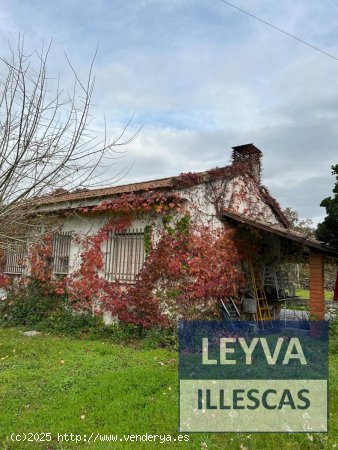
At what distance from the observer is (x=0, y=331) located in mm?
9742

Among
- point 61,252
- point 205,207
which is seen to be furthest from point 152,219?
point 61,252

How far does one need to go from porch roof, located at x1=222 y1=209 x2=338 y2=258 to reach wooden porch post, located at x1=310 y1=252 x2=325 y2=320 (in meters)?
0.34

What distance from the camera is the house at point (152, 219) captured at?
895 centimetres

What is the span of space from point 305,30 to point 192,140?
4489 millimetres

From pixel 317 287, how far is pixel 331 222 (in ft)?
15.4

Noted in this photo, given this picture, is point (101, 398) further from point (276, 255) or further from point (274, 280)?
point (276, 255)

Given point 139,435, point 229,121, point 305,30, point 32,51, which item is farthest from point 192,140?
point 139,435

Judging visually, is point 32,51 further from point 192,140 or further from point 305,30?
point 192,140

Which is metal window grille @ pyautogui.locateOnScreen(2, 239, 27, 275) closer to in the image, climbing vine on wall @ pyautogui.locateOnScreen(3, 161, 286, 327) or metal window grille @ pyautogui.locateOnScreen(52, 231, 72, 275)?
metal window grille @ pyautogui.locateOnScreen(52, 231, 72, 275)

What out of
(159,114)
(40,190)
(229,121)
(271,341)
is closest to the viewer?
(40,190)

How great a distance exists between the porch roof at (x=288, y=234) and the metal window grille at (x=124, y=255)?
Answer: 2510 mm

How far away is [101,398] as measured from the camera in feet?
15.8

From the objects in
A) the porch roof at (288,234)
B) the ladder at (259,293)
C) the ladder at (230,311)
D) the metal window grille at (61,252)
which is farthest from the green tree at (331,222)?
the metal window grille at (61,252)

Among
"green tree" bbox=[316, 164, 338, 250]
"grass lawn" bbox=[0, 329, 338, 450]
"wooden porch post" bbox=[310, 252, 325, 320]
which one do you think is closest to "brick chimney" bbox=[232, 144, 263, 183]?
"green tree" bbox=[316, 164, 338, 250]
